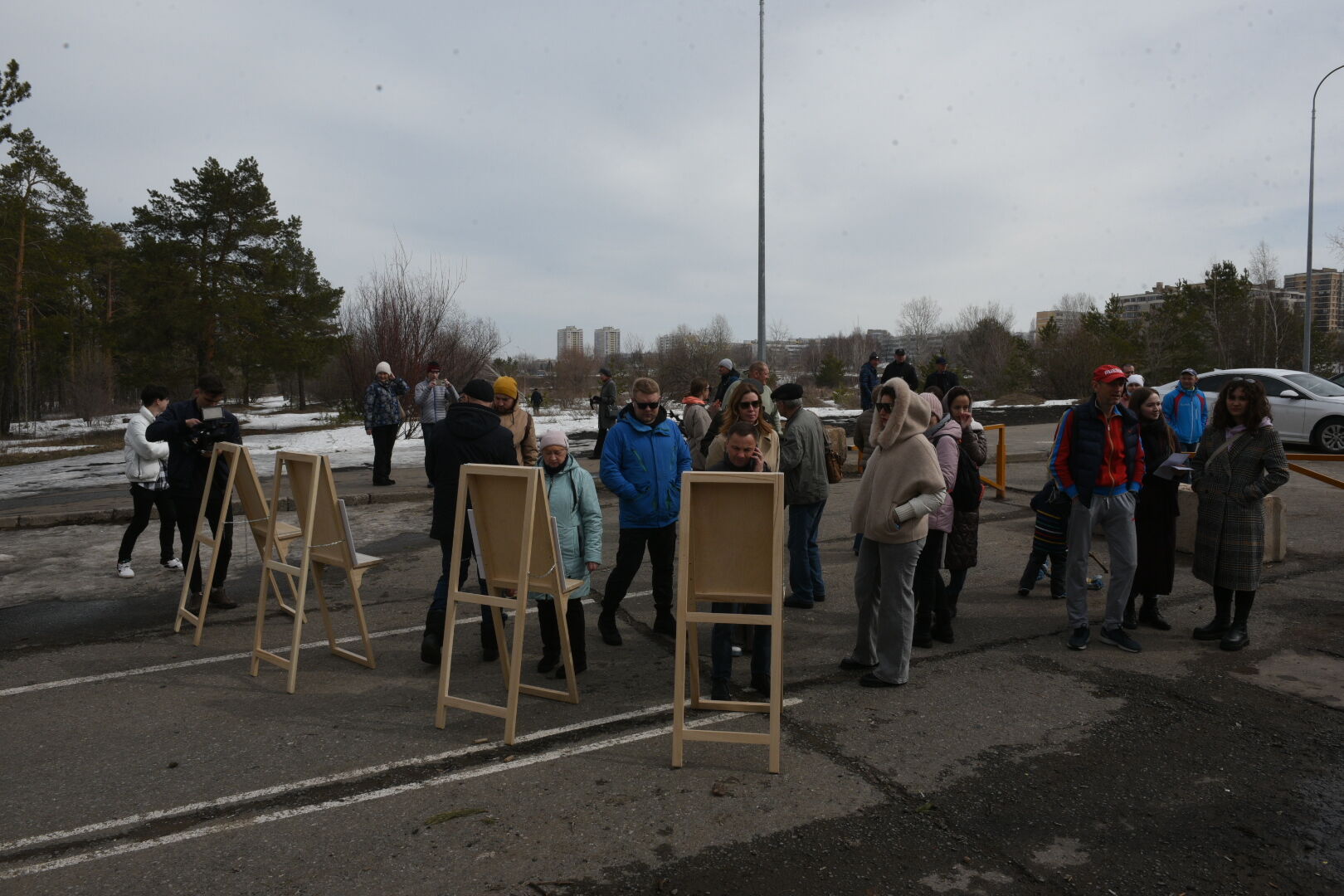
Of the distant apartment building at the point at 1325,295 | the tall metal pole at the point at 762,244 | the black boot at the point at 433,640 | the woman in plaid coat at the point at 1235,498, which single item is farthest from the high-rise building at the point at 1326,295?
the black boot at the point at 433,640

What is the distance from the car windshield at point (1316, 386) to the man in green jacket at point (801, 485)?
14939 millimetres

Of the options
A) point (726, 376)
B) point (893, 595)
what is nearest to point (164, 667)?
point (893, 595)

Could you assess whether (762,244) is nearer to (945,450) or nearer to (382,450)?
(382,450)

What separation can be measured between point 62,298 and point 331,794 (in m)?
40.9

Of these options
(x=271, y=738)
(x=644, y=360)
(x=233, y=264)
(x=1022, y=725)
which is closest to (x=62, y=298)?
(x=233, y=264)

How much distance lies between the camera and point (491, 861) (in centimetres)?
334

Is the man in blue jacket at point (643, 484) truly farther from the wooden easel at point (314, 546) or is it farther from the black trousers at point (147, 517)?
the black trousers at point (147, 517)

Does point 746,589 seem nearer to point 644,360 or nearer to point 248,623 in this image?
point 248,623

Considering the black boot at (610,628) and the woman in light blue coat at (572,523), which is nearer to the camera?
the woman in light blue coat at (572,523)

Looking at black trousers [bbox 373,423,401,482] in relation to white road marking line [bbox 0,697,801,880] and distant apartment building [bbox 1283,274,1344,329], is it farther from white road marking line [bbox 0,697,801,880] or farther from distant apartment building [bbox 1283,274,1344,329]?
distant apartment building [bbox 1283,274,1344,329]

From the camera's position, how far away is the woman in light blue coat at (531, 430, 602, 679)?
5363 mm

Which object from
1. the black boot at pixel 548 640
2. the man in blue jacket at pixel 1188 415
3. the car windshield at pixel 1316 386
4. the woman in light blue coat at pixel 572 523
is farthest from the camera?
the car windshield at pixel 1316 386

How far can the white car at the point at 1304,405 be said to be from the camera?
1612 centimetres

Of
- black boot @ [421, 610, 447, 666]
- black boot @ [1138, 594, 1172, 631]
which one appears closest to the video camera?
black boot @ [421, 610, 447, 666]
